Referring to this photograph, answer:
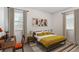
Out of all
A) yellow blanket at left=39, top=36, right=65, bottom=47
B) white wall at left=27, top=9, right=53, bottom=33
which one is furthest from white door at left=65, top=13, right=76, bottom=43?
white wall at left=27, top=9, right=53, bottom=33

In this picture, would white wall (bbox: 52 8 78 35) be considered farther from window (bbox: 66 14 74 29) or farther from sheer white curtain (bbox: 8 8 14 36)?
sheer white curtain (bbox: 8 8 14 36)

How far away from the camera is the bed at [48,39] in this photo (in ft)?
5.12

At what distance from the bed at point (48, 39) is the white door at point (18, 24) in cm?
24

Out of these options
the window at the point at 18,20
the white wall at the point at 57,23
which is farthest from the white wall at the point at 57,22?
the window at the point at 18,20

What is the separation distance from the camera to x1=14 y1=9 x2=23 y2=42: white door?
1564 mm

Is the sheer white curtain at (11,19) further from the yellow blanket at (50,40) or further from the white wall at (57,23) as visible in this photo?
the white wall at (57,23)

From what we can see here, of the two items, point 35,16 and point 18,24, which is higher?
point 35,16

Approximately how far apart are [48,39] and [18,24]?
1.75 ft

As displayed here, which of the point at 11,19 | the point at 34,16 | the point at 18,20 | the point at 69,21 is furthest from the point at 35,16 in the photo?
the point at 69,21

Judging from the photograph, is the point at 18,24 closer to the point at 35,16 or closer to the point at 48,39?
the point at 35,16

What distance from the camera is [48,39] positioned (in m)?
1.55
